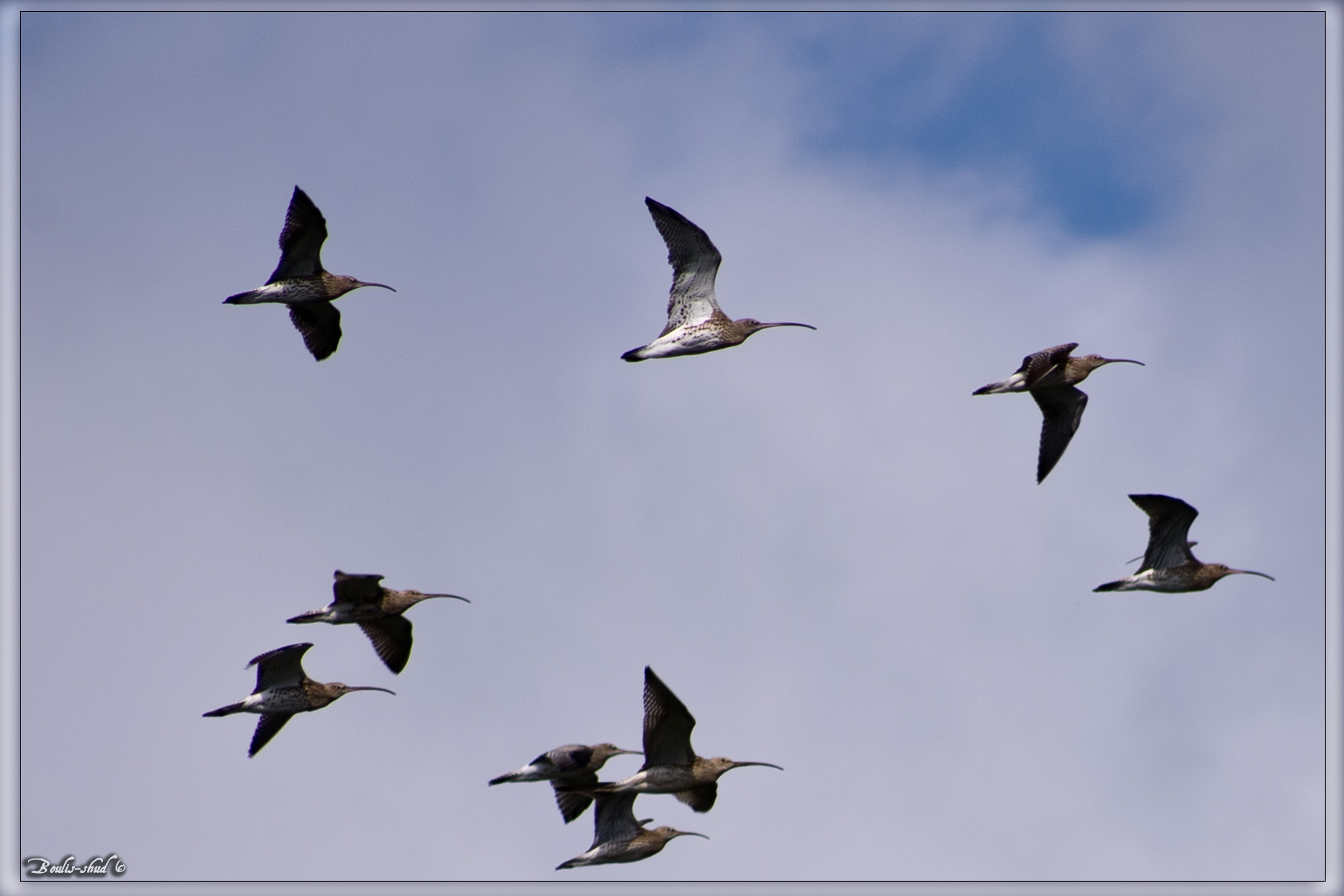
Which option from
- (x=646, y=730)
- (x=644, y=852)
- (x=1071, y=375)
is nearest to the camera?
(x=646, y=730)

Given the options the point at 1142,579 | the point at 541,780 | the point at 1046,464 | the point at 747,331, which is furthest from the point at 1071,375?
the point at 541,780

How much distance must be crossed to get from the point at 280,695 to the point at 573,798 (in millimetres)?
4019

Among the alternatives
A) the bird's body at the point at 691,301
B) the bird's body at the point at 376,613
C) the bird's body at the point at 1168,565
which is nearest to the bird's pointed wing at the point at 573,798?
the bird's body at the point at 376,613

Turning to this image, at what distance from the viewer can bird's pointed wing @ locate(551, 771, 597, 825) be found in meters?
20.1

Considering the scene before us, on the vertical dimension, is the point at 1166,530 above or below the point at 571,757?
above

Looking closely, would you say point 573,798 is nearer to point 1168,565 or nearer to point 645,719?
point 645,719

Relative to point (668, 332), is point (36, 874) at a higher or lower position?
lower

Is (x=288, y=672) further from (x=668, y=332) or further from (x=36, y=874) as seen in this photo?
(x=668, y=332)

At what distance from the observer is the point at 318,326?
23.5 metres

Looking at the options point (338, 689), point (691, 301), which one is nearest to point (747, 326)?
point (691, 301)

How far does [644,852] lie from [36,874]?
7.28 metres

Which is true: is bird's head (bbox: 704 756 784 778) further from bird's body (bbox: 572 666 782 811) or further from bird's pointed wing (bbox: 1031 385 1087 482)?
bird's pointed wing (bbox: 1031 385 1087 482)

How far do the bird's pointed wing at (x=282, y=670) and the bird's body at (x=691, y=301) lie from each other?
570cm

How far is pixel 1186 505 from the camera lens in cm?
2080
